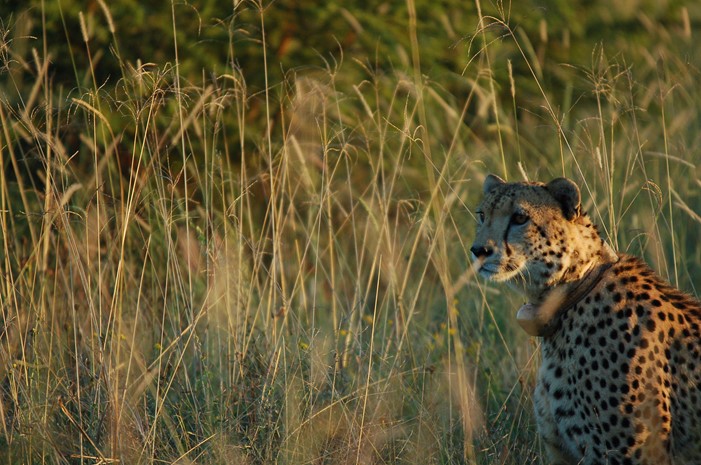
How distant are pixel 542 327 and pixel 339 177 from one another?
4042 millimetres

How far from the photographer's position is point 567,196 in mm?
3662

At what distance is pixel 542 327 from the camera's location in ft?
12.0

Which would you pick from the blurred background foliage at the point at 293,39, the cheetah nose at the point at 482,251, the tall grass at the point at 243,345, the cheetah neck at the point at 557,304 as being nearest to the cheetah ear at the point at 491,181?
the tall grass at the point at 243,345

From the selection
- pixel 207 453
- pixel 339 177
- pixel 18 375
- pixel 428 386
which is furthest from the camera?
pixel 339 177

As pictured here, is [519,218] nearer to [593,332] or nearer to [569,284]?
[569,284]

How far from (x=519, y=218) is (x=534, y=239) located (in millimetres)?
95

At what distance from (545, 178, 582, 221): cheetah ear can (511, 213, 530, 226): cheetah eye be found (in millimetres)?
133

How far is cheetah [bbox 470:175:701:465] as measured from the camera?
3.43 m

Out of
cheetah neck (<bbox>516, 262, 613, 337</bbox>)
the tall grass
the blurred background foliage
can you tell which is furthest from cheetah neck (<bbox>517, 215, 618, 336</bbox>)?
the blurred background foliage

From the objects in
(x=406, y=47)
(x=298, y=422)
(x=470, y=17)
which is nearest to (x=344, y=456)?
(x=298, y=422)

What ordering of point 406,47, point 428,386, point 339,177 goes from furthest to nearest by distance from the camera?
point 339,177 → point 406,47 → point 428,386

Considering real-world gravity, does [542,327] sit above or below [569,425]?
above

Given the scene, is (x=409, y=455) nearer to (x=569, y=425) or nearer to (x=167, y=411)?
(x=569, y=425)

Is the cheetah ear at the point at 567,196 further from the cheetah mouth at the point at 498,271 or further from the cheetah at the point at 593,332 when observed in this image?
the cheetah mouth at the point at 498,271
